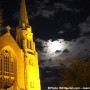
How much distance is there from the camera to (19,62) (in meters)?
65.9

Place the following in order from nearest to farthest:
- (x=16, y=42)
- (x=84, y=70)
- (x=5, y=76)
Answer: (x=84, y=70) → (x=5, y=76) → (x=16, y=42)

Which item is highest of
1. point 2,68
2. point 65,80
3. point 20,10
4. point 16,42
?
point 20,10

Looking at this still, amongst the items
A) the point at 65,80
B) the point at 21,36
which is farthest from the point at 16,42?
the point at 65,80

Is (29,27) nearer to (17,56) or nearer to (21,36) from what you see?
(21,36)

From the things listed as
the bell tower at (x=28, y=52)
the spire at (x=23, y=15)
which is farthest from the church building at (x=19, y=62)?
the spire at (x=23, y=15)

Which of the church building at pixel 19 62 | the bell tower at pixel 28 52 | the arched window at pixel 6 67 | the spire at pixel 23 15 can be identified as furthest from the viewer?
the spire at pixel 23 15

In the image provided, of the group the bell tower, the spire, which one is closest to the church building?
the bell tower

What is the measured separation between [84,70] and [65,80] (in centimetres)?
296

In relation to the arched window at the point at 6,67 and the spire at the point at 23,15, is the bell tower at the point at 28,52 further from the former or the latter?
the arched window at the point at 6,67

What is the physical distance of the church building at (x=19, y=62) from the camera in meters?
64.0

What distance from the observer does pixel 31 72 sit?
219 ft

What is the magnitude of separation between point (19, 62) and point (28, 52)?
3.01 metres

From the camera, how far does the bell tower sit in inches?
2598

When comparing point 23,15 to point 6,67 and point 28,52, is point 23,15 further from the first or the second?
point 6,67
